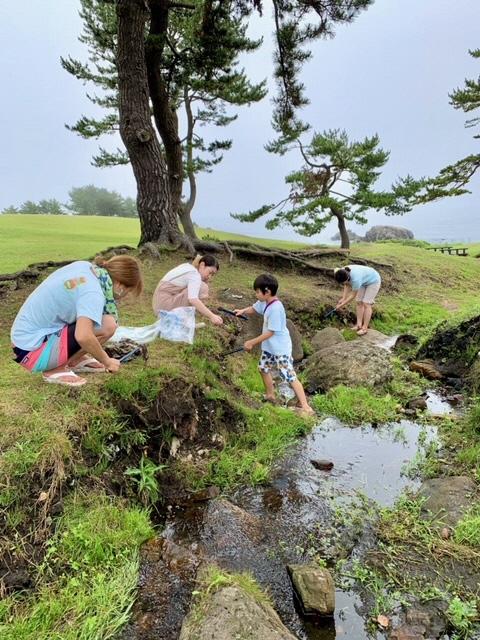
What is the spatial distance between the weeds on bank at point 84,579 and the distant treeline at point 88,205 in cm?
7665

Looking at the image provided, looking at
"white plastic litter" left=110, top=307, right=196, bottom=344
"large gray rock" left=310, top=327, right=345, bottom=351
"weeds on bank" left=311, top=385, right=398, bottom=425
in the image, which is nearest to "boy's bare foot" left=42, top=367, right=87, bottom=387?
"white plastic litter" left=110, top=307, right=196, bottom=344

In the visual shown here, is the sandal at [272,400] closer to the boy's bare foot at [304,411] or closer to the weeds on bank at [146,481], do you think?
the boy's bare foot at [304,411]

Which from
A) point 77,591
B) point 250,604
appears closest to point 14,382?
point 77,591

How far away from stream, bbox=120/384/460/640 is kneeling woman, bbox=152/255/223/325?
2107 mm

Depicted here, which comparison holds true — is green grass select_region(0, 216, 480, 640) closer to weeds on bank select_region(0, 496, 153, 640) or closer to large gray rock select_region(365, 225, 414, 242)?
weeds on bank select_region(0, 496, 153, 640)

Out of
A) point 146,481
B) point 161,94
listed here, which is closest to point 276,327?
point 146,481

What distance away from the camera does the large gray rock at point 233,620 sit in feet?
7.64

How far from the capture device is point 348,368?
671 centimetres

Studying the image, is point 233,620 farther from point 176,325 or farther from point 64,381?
point 176,325

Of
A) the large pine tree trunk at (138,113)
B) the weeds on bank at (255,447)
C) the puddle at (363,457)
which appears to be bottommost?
the puddle at (363,457)

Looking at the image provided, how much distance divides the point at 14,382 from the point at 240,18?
35.2 feet

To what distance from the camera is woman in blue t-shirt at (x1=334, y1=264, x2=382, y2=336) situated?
30.3 ft

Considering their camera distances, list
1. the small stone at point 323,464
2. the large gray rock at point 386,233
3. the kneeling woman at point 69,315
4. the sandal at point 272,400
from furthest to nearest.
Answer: the large gray rock at point 386,233 < the sandal at point 272,400 < the small stone at point 323,464 < the kneeling woman at point 69,315

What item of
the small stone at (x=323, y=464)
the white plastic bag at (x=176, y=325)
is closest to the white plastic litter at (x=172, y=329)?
the white plastic bag at (x=176, y=325)
